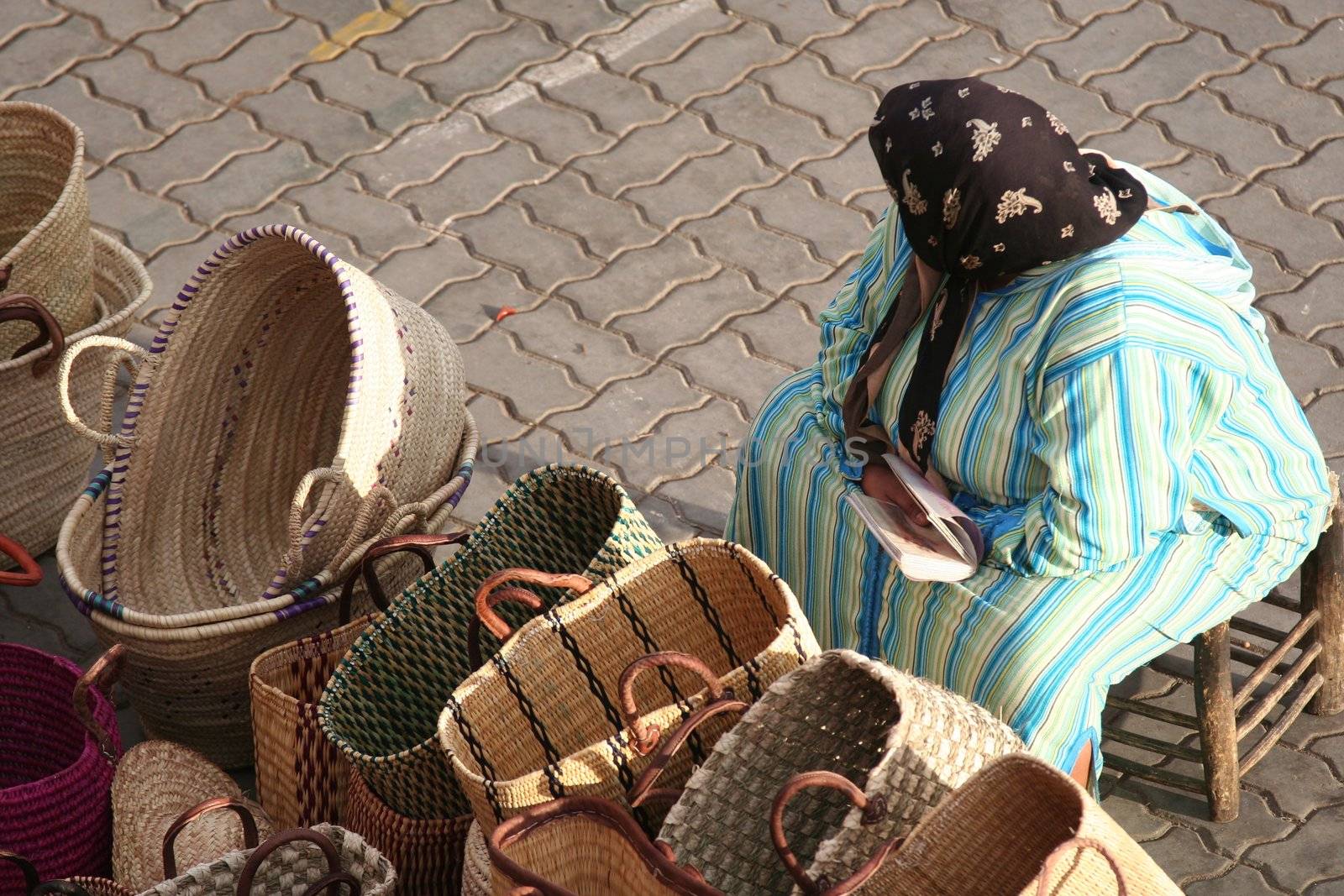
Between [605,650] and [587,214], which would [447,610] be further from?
[587,214]

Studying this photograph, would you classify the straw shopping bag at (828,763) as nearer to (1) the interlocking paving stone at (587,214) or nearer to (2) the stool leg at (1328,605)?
(2) the stool leg at (1328,605)

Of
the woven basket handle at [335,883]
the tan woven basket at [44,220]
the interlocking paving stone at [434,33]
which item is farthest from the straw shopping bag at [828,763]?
the interlocking paving stone at [434,33]

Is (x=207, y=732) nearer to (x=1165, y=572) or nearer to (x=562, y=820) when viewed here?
(x=562, y=820)

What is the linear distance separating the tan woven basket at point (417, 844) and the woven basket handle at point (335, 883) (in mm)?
189

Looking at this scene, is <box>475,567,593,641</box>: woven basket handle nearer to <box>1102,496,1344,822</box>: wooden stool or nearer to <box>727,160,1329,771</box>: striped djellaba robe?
<box>727,160,1329,771</box>: striped djellaba robe

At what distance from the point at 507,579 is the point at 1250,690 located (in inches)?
63.7

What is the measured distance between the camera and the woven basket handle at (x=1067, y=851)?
5.71ft

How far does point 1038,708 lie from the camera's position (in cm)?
272

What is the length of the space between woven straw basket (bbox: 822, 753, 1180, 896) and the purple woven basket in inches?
62.0

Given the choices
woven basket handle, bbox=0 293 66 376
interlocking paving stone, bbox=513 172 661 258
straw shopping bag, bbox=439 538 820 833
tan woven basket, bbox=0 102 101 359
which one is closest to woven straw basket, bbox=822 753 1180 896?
straw shopping bag, bbox=439 538 820 833

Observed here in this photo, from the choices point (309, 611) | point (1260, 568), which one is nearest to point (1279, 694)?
point (1260, 568)

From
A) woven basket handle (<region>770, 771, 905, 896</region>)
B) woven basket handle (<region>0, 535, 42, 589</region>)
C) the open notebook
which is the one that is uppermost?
woven basket handle (<region>770, 771, 905, 896</region>)

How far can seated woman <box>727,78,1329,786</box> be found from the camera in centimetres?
265

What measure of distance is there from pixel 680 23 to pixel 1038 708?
349 cm
